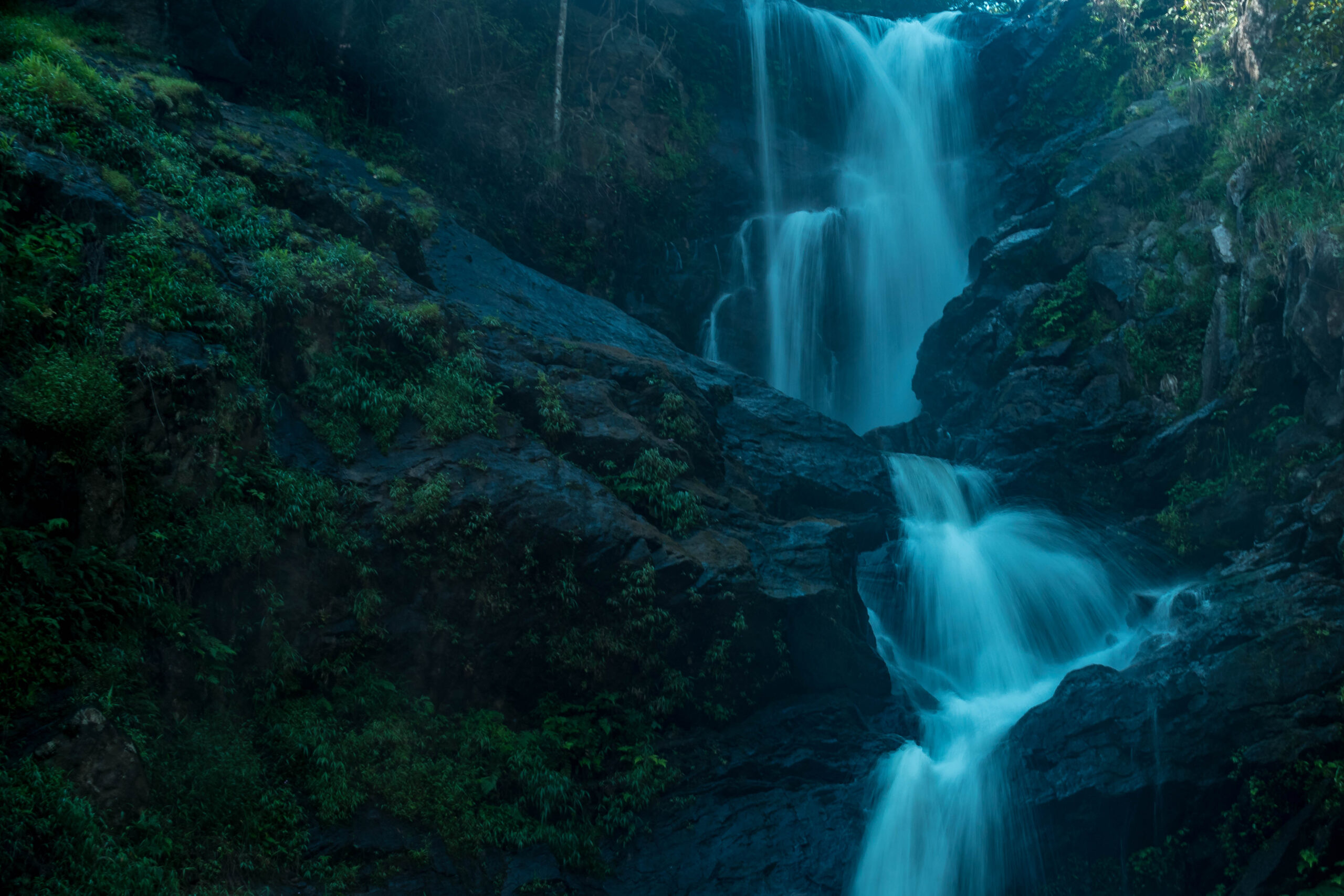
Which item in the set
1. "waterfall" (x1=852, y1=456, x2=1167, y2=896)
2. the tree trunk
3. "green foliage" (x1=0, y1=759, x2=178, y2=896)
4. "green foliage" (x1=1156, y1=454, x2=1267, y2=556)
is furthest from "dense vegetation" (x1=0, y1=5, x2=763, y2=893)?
the tree trunk

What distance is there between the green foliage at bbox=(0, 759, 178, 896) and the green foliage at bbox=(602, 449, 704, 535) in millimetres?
6668

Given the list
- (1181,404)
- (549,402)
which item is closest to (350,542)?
(549,402)

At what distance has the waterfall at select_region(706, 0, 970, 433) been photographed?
21.9m

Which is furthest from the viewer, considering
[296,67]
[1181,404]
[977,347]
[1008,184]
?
[1008,184]

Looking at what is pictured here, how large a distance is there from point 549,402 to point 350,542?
137 inches

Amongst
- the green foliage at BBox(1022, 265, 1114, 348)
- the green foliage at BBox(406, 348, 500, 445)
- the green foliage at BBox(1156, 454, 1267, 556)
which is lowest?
the green foliage at BBox(1156, 454, 1267, 556)

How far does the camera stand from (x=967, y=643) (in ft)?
43.4

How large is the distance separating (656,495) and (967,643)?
19.8ft

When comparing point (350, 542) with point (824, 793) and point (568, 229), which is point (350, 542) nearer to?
point (824, 793)

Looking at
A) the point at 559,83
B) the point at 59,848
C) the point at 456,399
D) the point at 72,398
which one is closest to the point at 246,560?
the point at 72,398

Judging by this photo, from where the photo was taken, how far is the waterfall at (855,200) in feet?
71.9

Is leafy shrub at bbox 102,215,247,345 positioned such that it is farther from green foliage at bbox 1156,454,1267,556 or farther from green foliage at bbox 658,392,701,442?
green foliage at bbox 1156,454,1267,556

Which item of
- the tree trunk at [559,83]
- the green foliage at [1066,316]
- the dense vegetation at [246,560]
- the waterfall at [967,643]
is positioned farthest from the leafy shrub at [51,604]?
A: the green foliage at [1066,316]

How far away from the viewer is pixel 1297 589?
10148mm
